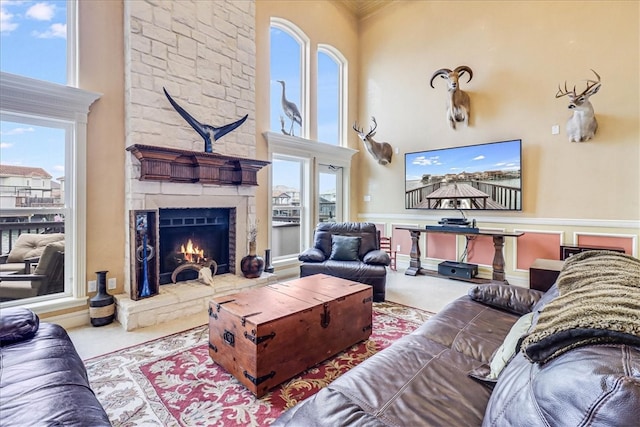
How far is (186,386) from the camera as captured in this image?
78.4 inches

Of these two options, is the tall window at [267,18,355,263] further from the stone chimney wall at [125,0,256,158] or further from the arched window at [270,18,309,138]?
the stone chimney wall at [125,0,256,158]

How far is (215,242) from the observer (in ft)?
13.5

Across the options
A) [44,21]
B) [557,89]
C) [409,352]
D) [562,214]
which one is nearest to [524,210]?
[562,214]

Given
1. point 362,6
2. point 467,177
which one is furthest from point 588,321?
point 362,6

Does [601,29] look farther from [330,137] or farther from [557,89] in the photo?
[330,137]

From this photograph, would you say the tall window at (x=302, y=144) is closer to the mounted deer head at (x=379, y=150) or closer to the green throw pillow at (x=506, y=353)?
the mounted deer head at (x=379, y=150)

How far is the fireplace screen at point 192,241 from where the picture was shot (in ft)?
11.9

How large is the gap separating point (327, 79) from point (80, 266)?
500 centimetres

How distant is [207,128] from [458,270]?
4.13 meters

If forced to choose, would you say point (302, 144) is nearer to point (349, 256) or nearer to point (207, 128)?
point (207, 128)

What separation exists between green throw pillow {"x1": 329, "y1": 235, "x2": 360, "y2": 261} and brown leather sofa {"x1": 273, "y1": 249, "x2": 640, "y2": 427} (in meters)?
2.01

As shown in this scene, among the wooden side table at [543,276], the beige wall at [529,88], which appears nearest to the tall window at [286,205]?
the beige wall at [529,88]

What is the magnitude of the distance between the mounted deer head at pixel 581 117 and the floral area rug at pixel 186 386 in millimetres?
3626

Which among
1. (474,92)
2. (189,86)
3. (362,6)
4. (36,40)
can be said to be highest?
(362,6)
